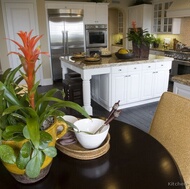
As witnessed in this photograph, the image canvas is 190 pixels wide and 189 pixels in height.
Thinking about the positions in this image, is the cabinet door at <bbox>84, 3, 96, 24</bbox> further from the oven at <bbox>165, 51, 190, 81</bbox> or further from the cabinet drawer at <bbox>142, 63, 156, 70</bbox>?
the cabinet drawer at <bbox>142, 63, 156, 70</bbox>

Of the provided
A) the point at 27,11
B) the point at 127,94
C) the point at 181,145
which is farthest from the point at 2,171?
the point at 27,11

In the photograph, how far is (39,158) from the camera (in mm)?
770

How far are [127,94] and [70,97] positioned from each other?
1.04m

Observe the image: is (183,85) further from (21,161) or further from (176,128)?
(21,161)

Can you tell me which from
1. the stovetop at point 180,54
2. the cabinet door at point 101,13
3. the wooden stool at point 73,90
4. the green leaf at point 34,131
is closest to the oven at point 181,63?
the stovetop at point 180,54

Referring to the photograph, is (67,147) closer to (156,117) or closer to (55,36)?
(156,117)

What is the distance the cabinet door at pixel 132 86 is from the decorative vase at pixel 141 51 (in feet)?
1.36

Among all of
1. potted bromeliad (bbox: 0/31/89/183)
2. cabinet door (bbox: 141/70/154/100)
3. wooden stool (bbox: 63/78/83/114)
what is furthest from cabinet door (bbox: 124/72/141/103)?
potted bromeliad (bbox: 0/31/89/183)

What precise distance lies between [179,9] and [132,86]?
3007 mm

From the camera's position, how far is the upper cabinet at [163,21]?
5.86 metres

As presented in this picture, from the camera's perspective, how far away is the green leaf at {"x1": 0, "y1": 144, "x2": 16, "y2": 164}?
76cm

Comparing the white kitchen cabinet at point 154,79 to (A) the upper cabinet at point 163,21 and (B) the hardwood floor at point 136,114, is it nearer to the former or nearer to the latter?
(B) the hardwood floor at point 136,114

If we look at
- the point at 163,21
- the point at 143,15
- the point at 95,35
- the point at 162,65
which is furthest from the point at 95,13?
the point at 162,65

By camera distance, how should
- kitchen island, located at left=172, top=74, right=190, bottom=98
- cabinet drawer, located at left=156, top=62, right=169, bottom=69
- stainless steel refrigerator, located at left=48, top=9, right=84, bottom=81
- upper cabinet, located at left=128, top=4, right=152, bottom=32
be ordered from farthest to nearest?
upper cabinet, located at left=128, top=4, right=152, bottom=32, stainless steel refrigerator, located at left=48, top=9, right=84, bottom=81, cabinet drawer, located at left=156, top=62, right=169, bottom=69, kitchen island, located at left=172, top=74, right=190, bottom=98
